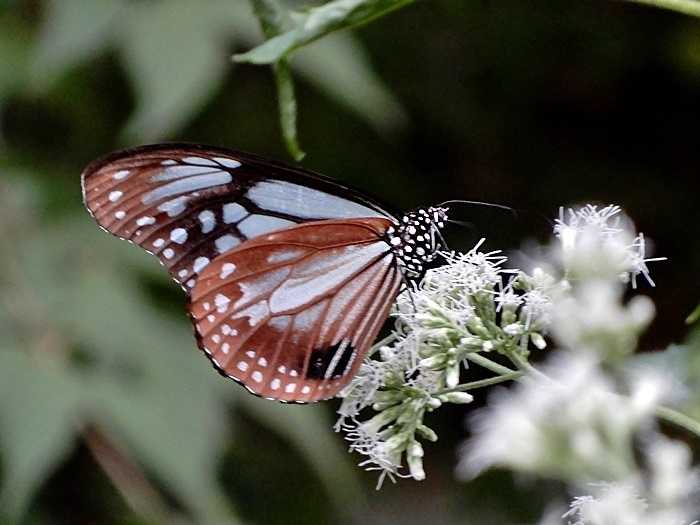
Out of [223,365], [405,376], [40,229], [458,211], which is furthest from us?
[458,211]

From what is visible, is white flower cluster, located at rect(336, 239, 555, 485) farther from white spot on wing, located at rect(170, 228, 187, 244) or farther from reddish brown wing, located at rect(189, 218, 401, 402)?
white spot on wing, located at rect(170, 228, 187, 244)

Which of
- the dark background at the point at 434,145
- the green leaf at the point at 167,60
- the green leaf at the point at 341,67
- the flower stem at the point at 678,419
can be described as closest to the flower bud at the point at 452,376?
the flower stem at the point at 678,419

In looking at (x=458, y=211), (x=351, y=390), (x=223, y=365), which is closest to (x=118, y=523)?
(x=458, y=211)

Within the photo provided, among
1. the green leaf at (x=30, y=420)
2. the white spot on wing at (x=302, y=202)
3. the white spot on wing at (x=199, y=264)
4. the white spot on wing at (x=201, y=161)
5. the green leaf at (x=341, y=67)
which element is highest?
the green leaf at (x=341, y=67)

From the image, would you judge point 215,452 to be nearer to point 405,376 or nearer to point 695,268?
point 405,376

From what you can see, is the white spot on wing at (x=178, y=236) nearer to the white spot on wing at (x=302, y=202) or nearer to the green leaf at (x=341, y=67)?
the white spot on wing at (x=302, y=202)

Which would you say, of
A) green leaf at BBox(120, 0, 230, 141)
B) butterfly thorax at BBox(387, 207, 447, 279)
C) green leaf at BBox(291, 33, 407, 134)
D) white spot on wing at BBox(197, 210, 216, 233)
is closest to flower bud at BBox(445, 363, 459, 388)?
butterfly thorax at BBox(387, 207, 447, 279)

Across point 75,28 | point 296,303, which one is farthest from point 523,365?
point 75,28

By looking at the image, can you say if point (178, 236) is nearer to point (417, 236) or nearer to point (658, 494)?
point (417, 236)
